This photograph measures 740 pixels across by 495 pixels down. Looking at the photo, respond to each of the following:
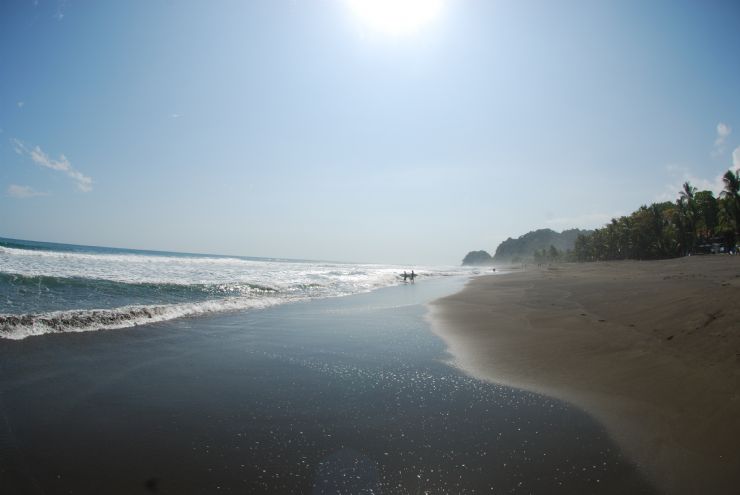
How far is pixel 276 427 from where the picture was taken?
190 inches

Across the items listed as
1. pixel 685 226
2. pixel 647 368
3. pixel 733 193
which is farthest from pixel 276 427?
pixel 685 226

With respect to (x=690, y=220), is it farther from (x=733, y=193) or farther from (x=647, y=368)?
(x=647, y=368)

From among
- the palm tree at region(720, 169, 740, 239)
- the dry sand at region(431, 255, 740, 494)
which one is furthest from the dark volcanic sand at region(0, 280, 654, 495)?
the palm tree at region(720, 169, 740, 239)

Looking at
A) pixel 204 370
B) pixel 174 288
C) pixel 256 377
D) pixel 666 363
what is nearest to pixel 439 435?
pixel 256 377

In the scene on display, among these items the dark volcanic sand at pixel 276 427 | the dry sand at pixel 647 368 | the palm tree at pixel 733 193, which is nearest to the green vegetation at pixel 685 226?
the palm tree at pixel 733 193

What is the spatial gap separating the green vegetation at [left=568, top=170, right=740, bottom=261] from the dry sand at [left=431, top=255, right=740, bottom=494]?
56522 millimetres

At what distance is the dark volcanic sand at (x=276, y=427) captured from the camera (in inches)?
146

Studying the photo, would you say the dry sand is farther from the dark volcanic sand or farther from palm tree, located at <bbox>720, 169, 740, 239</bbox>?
palm tree, located at <bbox>720, 169, 740, 239</bbox>

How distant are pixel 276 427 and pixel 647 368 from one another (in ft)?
24.8

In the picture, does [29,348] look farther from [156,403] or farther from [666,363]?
[666,363]

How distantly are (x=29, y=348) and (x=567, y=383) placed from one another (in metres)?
12.4

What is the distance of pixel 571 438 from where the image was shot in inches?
184

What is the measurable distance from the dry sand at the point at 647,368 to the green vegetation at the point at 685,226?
56522 millimetres

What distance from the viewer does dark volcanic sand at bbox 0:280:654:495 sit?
3.70 m
